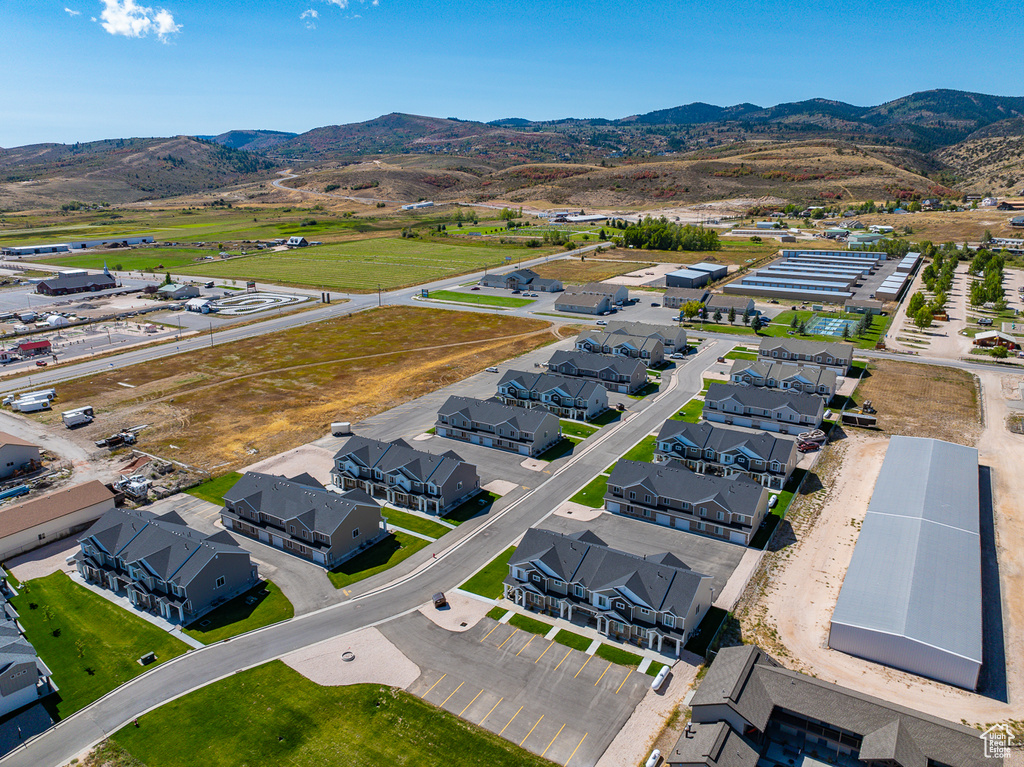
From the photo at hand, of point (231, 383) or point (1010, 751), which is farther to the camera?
point (231, 383)

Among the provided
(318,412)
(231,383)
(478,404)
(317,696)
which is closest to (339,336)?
(231,383)

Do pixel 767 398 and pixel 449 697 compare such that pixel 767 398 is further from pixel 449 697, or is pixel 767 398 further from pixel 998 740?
pixel 449 697

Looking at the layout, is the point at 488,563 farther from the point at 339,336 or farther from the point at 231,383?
the point at 339,336

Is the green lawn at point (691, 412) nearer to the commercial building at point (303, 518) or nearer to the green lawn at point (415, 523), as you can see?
the green lawn at point (415, 523)

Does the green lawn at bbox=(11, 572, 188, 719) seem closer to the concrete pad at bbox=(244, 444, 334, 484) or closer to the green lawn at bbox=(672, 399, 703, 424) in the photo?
the concrete pad at bbox=(244, 444, 334, 484)

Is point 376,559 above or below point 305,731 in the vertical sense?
above

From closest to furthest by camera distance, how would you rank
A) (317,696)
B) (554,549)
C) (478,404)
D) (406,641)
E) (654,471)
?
(317,696)
(406,641)
(554,549)
(654,471)
(478,404)

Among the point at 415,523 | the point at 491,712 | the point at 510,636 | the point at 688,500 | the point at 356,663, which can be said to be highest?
the point at 688,500

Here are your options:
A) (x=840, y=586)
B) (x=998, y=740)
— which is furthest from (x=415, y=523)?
(x=998, y=740)
